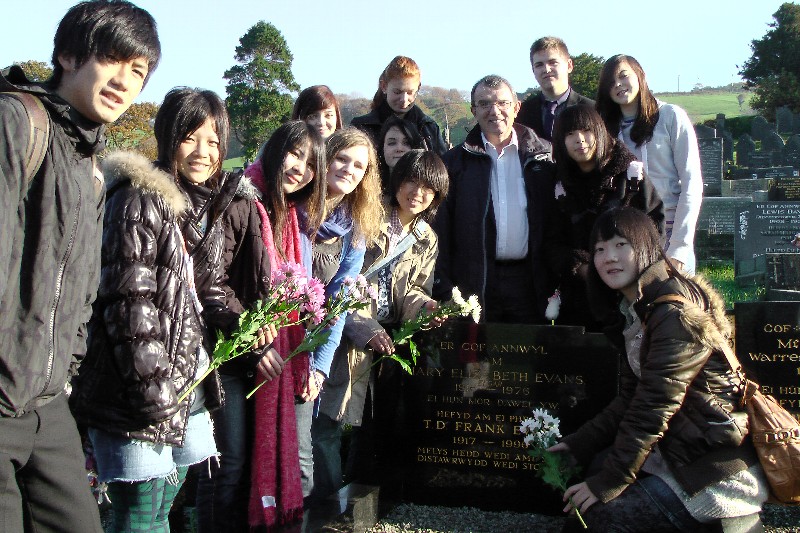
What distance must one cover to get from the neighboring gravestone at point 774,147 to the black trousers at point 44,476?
21.6 m

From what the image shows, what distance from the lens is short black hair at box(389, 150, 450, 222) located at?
14.9 ft

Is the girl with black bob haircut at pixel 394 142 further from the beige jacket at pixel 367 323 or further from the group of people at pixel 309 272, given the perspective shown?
the beige jacket at pixel 367 323

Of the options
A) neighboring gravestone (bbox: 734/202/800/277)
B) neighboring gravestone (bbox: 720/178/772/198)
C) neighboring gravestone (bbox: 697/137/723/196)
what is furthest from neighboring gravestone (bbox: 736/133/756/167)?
neighboring gravestone (bbox: 734/202/800/277)

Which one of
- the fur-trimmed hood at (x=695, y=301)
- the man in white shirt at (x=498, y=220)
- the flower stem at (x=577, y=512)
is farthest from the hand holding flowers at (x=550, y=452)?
the fur-trimmed hood at (x=695, y=301)

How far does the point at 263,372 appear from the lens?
343 centimetres

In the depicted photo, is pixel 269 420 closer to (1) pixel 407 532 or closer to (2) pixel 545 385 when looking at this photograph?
(1) pixel 407 532

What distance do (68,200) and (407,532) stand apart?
3.06m

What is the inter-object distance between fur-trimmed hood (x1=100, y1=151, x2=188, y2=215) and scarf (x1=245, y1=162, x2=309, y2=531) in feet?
2.97

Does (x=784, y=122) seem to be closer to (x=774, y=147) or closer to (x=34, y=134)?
(x=774, y=147)

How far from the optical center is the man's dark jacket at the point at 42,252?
1827mm

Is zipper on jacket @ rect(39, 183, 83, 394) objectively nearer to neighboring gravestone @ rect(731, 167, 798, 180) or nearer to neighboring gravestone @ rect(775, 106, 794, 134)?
neighboring gravestone @ rect(731, 167, 798, 180)

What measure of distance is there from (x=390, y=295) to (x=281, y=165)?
123 cm

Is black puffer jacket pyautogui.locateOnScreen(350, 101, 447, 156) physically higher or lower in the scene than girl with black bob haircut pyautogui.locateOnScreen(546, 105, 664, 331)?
higher

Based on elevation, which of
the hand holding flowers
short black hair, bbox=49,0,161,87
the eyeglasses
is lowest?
the hand holding flowers
